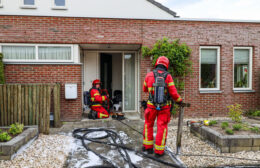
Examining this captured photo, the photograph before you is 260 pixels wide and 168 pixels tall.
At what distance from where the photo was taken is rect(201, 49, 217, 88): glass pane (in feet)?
24.0

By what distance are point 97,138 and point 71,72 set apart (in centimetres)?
292

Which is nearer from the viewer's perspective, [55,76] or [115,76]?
[55,76]

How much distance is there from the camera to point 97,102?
678cm

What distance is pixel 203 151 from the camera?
12.8 ft

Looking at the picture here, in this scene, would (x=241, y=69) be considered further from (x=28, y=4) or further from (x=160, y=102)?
(x=28, y=4)

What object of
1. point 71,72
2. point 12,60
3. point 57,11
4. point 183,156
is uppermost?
point 57,11

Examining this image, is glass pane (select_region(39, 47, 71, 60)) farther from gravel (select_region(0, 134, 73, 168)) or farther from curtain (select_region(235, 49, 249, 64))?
curtain (select_region(235, 49, 249, 64))

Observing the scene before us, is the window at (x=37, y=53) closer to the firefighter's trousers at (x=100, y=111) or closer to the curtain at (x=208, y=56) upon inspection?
the firefighter's trousers at (x=100, y=111)

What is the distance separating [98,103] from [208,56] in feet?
15.4

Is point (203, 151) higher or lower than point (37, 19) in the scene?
lower

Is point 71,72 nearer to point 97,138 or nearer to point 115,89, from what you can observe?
point 97,138

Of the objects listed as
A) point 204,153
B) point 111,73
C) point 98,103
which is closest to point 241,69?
point 204,153

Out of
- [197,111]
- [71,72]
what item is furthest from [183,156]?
[71,72]

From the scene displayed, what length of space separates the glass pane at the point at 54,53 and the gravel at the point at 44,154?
10.2 ft
